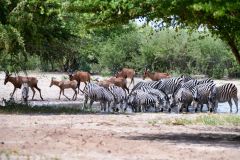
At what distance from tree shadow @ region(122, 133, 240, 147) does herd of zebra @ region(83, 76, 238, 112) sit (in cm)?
1049

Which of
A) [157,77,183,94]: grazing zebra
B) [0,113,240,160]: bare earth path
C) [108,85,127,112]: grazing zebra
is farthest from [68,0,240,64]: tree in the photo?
[157,77,183,94]: grazing zebra

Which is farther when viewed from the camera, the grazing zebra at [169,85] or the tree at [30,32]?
the grazing zebra at [169,85]

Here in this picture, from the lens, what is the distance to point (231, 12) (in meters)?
12.4

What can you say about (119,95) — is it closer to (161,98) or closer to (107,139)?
(161,98)

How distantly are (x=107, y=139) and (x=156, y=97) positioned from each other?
13.7 metres

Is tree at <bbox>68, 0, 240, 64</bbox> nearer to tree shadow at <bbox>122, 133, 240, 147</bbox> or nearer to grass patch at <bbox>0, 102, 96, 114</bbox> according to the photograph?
tree shadow at <bbox>122, 133, 240, 147</bbox>

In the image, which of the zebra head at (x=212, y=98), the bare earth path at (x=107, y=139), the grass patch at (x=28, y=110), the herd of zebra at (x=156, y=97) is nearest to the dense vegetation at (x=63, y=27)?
the grass patch at (x=28, y=110)

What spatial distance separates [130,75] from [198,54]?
21.1 m

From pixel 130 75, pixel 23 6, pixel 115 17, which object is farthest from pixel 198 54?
pixel 115 17

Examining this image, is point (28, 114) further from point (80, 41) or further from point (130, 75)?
point (130, 75)

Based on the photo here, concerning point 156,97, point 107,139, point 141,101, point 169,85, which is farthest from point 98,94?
point 107,139

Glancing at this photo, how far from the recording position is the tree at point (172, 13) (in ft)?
38.2

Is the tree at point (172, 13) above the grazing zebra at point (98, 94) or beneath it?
above

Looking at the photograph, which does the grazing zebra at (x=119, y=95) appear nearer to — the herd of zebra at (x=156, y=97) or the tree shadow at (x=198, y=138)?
the herd of zebra at (x=156, y=97)
